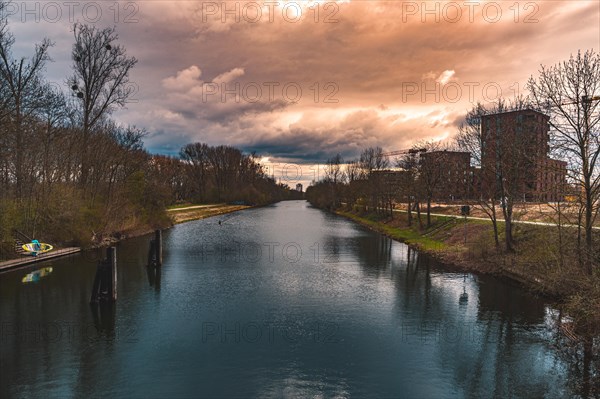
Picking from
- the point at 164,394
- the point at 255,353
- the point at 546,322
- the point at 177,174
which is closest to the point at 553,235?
the point at 546,322

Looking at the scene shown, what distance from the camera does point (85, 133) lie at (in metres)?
40.0

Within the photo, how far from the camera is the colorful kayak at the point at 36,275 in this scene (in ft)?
73.5

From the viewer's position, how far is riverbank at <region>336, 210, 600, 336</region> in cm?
1478

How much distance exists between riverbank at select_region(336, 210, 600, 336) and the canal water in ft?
3.93

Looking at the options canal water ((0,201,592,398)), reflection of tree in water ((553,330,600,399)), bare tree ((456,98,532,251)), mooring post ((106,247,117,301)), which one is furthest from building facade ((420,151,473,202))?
mooring post ((106,247,117,301))

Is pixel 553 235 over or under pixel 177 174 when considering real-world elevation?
under

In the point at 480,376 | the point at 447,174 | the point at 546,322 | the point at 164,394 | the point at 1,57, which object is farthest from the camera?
the point at 447,174

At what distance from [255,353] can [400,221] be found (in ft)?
156

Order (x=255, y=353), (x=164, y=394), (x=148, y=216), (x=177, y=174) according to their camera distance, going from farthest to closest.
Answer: (x=177, y=174) < (x=148, y=216) < (x=255, y=353) < (x=164, y=394)

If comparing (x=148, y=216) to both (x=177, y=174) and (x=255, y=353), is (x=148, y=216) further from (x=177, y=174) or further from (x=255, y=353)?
(x=177, y=174)

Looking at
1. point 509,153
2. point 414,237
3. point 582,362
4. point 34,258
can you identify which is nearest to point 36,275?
point 34,258

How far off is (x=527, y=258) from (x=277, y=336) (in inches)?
661

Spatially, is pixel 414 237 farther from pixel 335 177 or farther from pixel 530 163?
pixel 335 177

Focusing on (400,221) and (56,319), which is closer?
(56,319)
